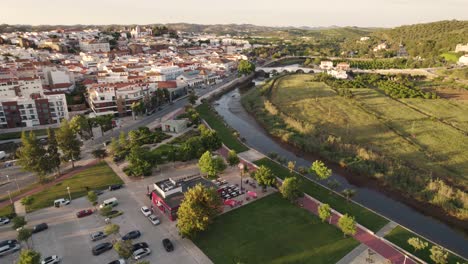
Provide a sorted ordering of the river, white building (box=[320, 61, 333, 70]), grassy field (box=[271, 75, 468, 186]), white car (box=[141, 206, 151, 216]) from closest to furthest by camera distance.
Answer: the river, white car (box=[141, 206, 151, 216]), grassy field (box=[271, 75, 468, 186]), white building (box=[320, 61, 333, 70])

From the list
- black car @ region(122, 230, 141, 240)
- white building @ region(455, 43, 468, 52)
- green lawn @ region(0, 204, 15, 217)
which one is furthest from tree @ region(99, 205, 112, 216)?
white building @ region(455, 43, 468, 52)

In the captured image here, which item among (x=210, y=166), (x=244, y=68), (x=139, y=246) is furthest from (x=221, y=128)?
(x=244, y=68)

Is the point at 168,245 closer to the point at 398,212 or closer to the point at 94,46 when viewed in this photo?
the point at 398,212

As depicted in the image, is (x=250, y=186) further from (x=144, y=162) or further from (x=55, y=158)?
(x=55, y=158)

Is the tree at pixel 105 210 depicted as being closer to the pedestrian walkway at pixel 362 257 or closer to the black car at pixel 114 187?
the black car at pixel 114 187

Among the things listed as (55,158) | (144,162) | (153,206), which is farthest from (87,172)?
(153,206)

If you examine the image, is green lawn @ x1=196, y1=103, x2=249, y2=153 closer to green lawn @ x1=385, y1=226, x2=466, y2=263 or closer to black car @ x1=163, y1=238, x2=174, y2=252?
black car @ x1=163, y1=238, x2=174, y2=252
